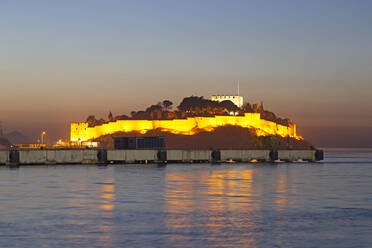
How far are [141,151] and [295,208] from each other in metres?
87.5

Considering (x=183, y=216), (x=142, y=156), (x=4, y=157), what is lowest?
(x=183, y=216)

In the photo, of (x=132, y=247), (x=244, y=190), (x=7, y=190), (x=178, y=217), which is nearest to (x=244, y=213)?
(x=178, y=217)

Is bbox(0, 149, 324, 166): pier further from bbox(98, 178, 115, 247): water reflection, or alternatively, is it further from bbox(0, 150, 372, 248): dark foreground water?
bbox(0, 150, 372, 248): dark foreground water

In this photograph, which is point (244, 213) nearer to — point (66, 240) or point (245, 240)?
point (245, 240)

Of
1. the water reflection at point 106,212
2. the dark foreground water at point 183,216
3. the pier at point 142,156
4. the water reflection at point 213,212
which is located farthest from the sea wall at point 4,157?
the water reflection at point 213,212

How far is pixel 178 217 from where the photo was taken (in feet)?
123

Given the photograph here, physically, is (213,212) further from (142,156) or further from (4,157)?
(142,156)

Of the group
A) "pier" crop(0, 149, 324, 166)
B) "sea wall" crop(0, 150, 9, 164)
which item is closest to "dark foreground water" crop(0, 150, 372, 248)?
"sea wall" crop(0, 150, 9, 164)

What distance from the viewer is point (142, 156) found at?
129 metres

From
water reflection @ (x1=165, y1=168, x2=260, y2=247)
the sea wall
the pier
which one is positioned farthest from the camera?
the pier

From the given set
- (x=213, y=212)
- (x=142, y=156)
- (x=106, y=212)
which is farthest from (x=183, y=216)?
(x=142, y=156)

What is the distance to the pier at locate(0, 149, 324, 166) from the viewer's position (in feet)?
387

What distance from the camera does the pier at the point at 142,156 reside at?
387 feet

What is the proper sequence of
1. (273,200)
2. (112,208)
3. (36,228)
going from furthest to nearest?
(273,200), (112,208), (36,228)
